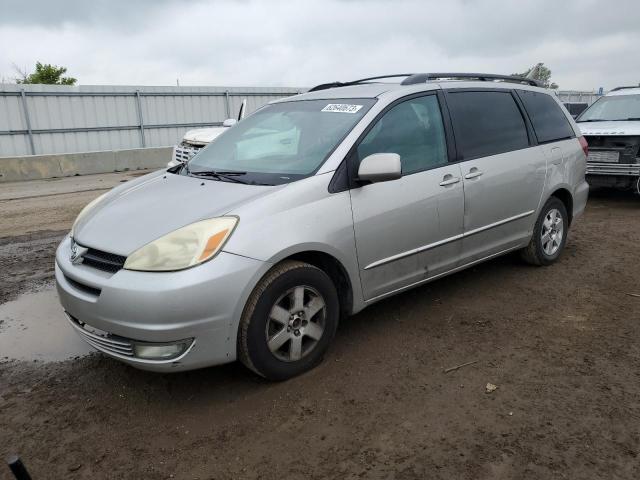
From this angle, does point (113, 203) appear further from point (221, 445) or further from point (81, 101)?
point (81, 101)

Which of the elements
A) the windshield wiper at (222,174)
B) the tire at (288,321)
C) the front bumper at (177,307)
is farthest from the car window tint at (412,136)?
the front bumper at (177,307)

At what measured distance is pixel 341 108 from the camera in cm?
372

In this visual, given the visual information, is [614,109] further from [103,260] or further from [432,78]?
[103,260]

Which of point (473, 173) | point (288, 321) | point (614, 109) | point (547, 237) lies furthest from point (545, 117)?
point (614, 109)

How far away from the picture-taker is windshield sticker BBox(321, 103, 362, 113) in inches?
143

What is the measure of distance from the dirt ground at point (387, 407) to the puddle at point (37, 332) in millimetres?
145

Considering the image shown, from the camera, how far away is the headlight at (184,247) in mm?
2711

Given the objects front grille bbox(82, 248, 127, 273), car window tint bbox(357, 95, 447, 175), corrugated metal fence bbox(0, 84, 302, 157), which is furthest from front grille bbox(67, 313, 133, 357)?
corrugated metal fence bbox(0, 84, 302, 157)

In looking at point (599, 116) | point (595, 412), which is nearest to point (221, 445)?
point (595, 412)

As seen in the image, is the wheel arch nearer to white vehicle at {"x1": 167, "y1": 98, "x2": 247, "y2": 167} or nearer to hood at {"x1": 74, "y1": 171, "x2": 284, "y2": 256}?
hood at {"x1": 74, "y1": 171, "x2": 284, "y2": 256}

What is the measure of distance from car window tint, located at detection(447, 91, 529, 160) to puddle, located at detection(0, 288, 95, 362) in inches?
126

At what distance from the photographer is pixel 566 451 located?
245cm

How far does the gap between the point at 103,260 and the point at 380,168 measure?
171 centimetres

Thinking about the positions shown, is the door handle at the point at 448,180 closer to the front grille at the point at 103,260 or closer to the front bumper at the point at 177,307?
the front bumper at the point at 177,307
